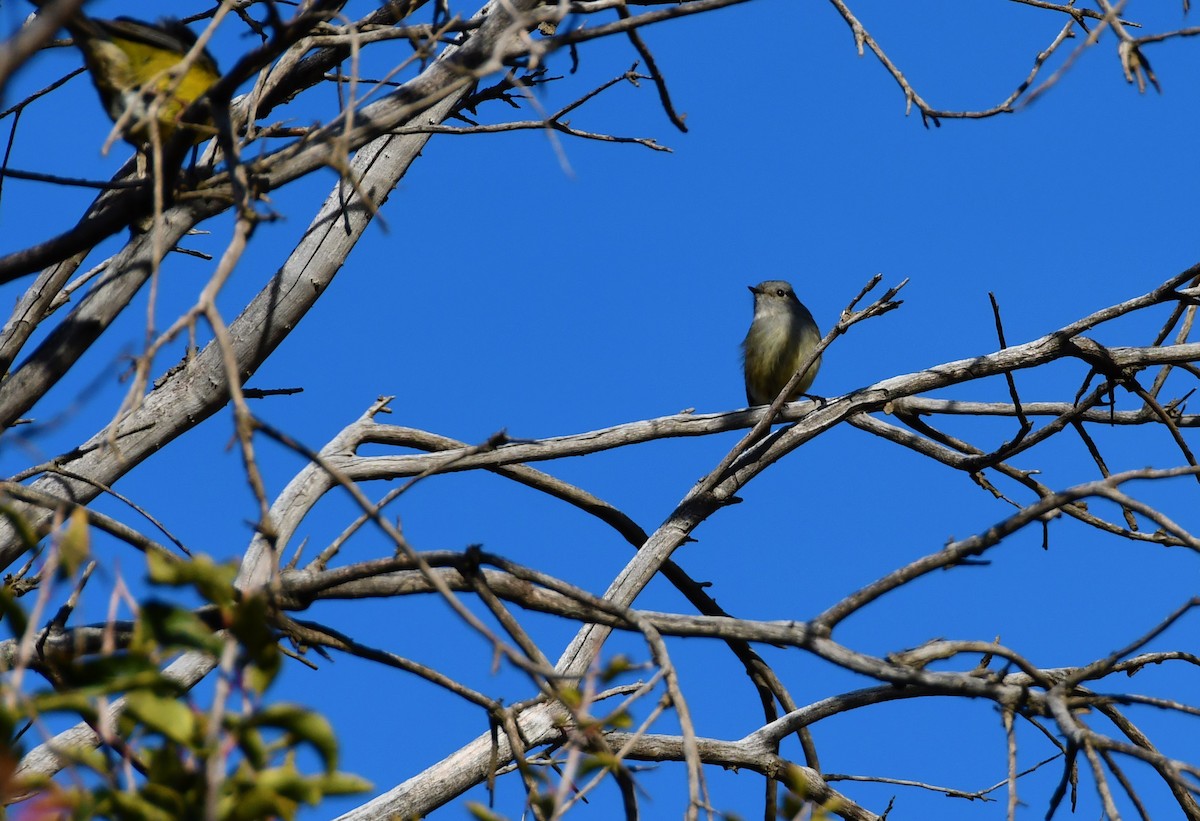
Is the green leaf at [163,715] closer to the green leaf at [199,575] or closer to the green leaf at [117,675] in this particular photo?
the green leaf at [117,675]

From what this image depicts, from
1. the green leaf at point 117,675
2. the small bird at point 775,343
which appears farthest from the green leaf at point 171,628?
the small bird at point 775,343

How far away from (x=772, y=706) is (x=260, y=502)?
3.74 metres

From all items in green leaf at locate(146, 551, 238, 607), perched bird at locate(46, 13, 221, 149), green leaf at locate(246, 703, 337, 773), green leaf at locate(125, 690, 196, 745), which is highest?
perched bird at locate(46, 13, 221, 149)

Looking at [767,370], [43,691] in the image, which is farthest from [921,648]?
[767,370]

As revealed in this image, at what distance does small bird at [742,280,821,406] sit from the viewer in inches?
311

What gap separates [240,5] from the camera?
4277 mm

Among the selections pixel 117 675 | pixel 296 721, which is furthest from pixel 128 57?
pixel 296 721

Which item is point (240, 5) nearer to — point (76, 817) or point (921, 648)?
point (921, 648)

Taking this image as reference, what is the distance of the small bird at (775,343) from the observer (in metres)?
7.91

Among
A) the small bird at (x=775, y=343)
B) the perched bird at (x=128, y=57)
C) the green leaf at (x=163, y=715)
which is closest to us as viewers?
the green leaf at (x=163, y=715)

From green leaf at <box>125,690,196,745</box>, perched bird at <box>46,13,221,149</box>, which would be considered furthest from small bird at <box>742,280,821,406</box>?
green leaf at <box>125,690,196,745</box>

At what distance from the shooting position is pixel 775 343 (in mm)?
7996

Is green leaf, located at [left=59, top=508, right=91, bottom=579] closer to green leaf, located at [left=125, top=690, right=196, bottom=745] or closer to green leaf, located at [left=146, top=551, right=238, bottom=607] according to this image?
green leaf, located at [left=146, top=551, right=238, bottom=607]

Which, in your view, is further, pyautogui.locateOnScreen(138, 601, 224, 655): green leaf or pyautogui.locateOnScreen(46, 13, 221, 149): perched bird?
pyautogui.locateOnScreen(46, 13, 221, 149): perched bird
